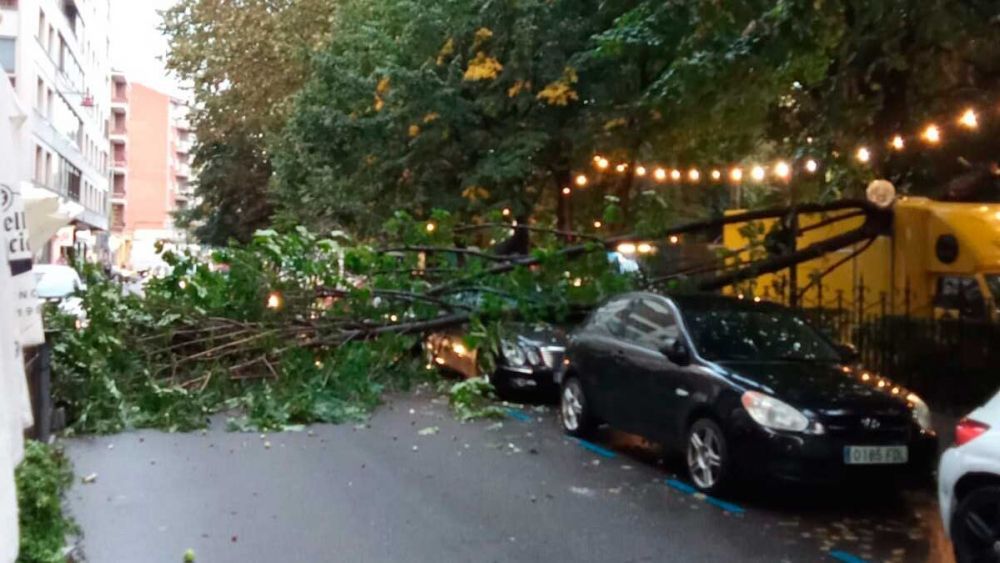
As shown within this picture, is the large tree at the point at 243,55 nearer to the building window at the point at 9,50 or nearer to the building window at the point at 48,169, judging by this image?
the building window at the point at 9,50

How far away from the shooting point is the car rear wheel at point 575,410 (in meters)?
12.0

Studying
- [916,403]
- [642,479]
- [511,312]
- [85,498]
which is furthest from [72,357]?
[916,403]

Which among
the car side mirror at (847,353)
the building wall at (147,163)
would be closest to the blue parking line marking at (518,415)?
the car side mirror at (847,353)

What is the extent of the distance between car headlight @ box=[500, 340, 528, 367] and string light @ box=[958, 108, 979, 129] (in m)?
7.16

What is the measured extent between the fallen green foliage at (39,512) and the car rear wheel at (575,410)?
675cm

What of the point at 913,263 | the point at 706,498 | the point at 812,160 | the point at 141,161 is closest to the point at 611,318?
the point at 706,498

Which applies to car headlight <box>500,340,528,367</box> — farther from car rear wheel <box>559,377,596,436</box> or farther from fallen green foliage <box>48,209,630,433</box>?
car rear wheel <box>559,377,596,436</box>

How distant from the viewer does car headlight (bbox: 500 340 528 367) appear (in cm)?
1471

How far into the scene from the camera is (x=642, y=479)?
1009 cm

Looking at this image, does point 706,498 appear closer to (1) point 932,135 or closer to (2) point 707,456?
(2) point 707,456

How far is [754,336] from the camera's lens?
10.2 meters

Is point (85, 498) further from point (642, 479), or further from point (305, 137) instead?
point (305, 137)

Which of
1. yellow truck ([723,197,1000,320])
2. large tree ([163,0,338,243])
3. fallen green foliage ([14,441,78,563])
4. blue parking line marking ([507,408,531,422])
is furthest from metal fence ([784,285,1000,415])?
large tree ([163,0,338,243])

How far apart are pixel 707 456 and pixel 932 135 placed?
10514mm
